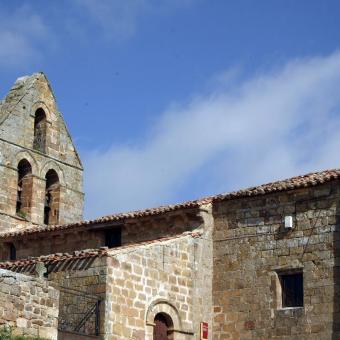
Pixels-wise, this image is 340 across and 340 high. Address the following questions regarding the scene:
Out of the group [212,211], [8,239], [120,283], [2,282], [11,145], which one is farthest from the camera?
[11,145]

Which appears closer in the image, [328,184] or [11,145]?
[328,184]

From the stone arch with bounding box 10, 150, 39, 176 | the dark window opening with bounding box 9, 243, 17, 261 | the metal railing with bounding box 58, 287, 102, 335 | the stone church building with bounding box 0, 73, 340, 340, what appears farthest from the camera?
the stone arch with bounding box 10, 150, 39, 176

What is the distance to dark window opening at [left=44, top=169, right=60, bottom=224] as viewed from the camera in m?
31.0

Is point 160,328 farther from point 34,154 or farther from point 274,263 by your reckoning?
point 34,154

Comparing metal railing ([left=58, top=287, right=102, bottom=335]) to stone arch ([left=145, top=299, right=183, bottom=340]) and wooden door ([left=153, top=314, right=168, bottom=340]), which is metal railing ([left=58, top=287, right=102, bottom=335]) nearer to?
stone arch ([left=145, top=299, right=183, bottom=340])

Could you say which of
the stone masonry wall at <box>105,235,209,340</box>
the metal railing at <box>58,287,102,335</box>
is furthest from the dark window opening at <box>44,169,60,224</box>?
the metal railing at <box>58,287,102,335</box>

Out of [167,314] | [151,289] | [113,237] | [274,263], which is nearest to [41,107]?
[113,237]

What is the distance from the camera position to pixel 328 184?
853 inches

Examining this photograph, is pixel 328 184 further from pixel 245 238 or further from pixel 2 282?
pixel 2 282

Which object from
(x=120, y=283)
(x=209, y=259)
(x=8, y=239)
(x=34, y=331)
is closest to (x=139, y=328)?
(x=120, y=283)

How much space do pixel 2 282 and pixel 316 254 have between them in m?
9.21

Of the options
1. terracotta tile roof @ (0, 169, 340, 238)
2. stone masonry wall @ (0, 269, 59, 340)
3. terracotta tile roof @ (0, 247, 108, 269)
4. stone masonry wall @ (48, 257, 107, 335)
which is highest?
terracotta tile roof @ (0, 169, 340, 238)

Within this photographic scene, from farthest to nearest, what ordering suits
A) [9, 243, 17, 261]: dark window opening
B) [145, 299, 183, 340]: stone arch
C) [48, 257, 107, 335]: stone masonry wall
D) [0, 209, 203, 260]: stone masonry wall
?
[9, 243, 17, 261]: dark window opening → [0, 209, 203, 260]: stone masonry wall → [145, 299, 183, 340]: stone arch → [48, 257, 107, 335]: stone masonry wall

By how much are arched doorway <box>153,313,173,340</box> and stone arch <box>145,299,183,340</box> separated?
0.04ft
